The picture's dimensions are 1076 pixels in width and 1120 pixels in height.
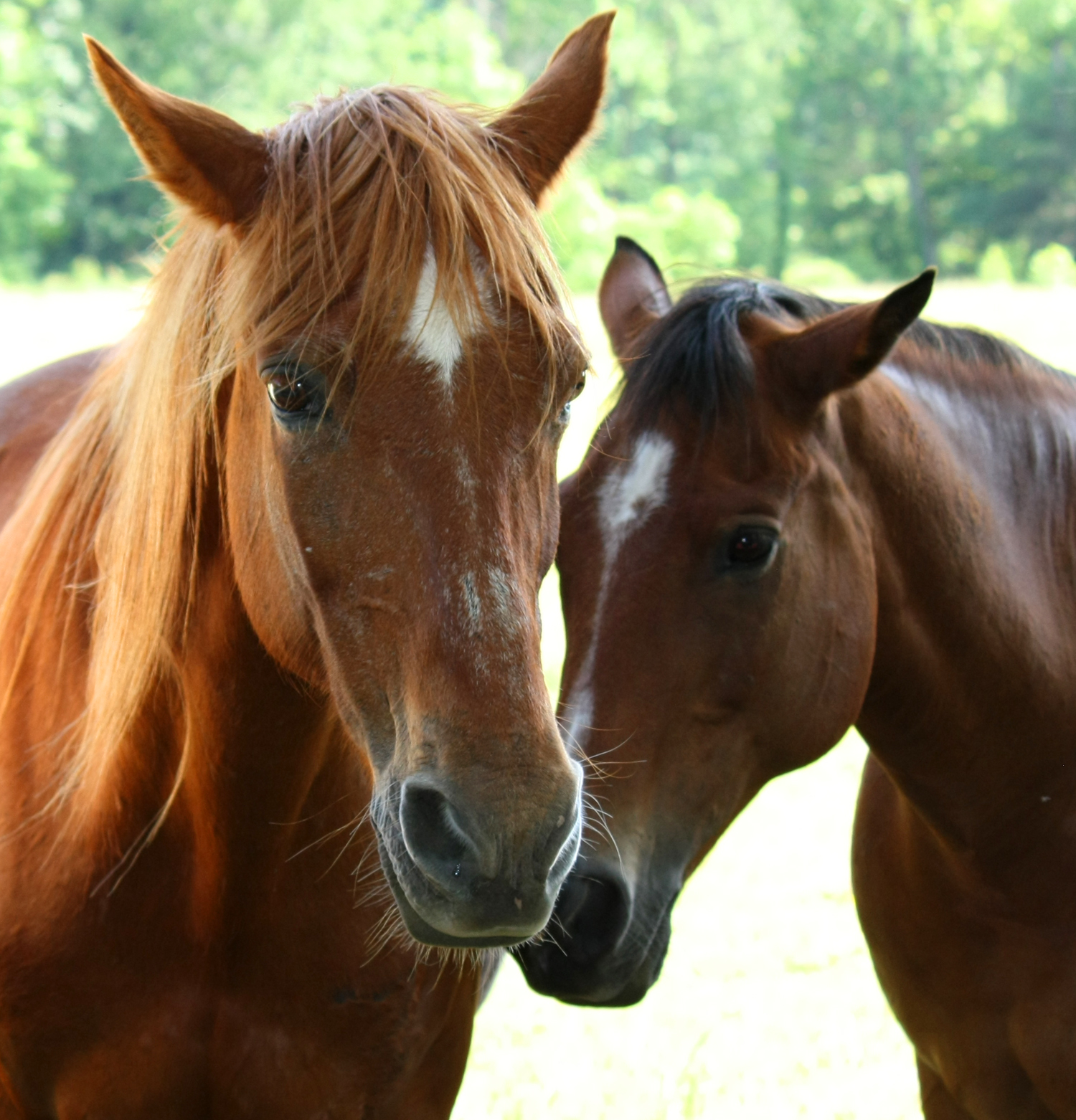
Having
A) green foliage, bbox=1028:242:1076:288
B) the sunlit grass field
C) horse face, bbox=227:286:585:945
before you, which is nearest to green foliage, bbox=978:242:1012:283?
green foliage, bbox=1028:242:1076:288

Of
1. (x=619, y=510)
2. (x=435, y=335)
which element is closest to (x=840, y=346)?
(x=619, y=510)

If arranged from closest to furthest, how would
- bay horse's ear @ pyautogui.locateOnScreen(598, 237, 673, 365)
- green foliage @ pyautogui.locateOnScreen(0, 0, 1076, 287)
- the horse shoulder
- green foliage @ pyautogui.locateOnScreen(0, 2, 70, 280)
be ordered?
bay horse's ear @ pyautogui.locateOnScreen(598, 237, 673, 365) → the horse shoulder → green foliage @ pyautogui.locateOnScreen(0, 2, 70, 280) → green foliage @ pyautogui.locateOnScreen(0, 0, 1076, 287)

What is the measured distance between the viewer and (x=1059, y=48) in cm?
4162

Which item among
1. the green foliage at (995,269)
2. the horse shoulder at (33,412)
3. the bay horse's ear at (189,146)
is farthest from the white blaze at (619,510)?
the green foliage at (995,269)

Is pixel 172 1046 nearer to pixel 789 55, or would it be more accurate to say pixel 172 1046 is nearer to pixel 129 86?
pixel 129 86

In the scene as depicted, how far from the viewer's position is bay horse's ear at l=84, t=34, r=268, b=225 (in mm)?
1676

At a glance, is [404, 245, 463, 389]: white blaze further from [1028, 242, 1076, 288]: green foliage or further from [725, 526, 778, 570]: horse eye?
[1028, 242, 1076, 288]: green foliage

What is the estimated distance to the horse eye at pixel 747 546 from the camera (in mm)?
2250

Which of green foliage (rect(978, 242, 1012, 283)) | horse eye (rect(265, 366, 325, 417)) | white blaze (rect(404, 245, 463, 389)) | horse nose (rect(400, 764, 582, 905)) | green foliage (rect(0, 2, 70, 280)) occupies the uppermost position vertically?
white blaze (rect(404, 245, 463, 389))

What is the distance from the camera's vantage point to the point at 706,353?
2340 mm

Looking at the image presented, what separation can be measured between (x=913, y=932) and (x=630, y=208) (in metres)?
31.3

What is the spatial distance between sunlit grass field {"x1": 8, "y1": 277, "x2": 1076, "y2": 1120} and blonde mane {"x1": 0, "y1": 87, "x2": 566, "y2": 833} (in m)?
0.35

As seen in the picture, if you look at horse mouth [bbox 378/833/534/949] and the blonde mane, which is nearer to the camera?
horse mouth [bbox 378/833/534/949]

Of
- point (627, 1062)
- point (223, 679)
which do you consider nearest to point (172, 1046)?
point (223, 679)
